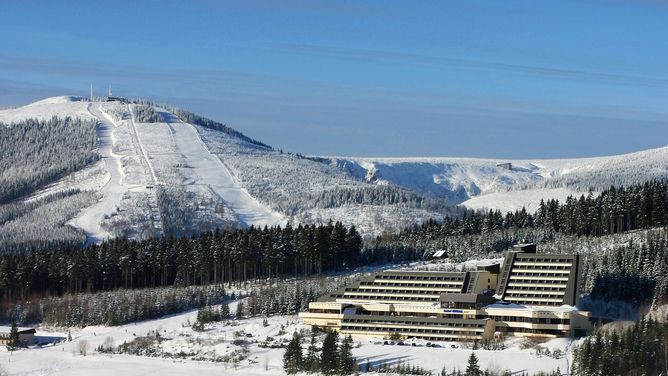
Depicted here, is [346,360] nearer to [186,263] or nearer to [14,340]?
[14,340]

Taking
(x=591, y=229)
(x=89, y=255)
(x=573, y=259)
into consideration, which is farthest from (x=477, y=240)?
(x=89, y=255)

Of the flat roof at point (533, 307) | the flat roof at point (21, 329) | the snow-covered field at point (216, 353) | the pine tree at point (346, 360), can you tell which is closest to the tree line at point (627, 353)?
the snow-covered field at point (216, 353)

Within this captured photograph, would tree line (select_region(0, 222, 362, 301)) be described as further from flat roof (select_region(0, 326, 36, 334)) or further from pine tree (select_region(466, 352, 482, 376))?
pine tree (select_region(466, 352, 482, 376))

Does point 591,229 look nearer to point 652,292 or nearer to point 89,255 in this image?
point 652,292

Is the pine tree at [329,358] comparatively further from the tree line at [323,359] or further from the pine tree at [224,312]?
the pine tree at [224,312]

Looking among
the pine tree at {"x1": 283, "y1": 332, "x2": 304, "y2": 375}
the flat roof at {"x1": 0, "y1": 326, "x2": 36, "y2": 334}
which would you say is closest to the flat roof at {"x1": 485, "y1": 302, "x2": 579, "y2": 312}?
the pine tree at {"x1": 283, "y1": 332, "x2": 304, "y2": 375}
